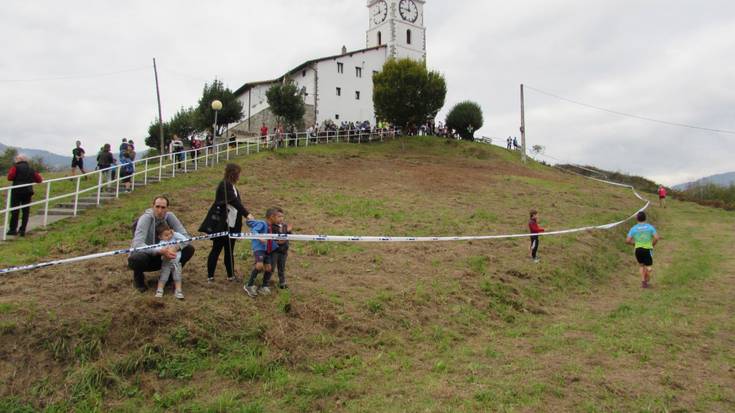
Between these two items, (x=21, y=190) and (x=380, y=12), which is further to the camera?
(x=380, y=12)

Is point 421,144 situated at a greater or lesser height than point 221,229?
greater

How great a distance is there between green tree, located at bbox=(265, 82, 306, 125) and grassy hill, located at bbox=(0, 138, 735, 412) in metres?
25.7

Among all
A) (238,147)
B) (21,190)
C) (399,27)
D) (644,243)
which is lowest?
(644,243)

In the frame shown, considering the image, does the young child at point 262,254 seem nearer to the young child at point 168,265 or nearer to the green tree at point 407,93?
the young child at point 168,265

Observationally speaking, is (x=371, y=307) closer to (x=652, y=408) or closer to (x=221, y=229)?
(x=221, y=229)

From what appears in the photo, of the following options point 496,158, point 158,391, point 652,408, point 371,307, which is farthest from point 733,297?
point 496,158

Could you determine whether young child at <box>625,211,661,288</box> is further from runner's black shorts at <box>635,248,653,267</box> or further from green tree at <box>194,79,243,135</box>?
green tree at <box>194,79,243,135</box>

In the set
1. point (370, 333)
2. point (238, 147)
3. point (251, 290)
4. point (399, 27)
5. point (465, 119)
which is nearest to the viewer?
point (370, 333)

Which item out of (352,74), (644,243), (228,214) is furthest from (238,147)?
(352,74)

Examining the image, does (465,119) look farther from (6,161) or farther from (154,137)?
(6,161)

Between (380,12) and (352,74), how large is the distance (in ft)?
34.9

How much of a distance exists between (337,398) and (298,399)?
16.5 inches

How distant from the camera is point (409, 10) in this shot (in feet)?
193

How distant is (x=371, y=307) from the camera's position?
25.4 ft
